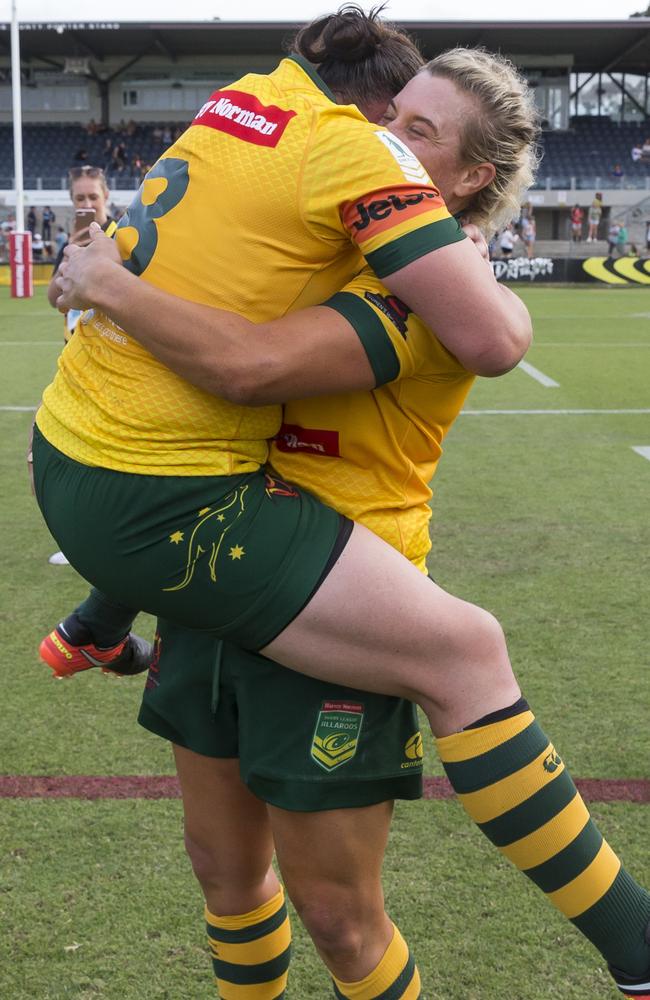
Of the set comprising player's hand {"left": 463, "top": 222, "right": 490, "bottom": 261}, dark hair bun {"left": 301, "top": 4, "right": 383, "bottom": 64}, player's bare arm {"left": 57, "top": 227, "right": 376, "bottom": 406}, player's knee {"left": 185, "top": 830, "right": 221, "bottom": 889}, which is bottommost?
player's knee {"left": 185, "top": 830, "right": 221, "bottom": 889}

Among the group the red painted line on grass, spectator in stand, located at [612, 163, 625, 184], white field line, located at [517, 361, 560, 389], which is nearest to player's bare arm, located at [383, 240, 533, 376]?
the red painted line on grass

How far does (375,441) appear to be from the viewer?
185 cm

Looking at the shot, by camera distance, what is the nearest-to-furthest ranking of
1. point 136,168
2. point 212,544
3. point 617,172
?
point 212,544 < point 136,168 < point 617,172

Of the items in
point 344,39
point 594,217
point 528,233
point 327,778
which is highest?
point 344,39

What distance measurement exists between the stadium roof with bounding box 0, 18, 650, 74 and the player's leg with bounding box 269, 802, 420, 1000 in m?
41.3

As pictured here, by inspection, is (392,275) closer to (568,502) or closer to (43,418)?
(43,418)

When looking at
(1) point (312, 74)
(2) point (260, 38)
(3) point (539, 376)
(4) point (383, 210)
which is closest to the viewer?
(4) point (383, 210)

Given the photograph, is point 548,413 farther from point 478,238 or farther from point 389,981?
point 389,981

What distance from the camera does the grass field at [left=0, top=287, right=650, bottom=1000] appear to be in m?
2.55

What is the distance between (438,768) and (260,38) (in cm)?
4252

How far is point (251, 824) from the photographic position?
6.84 feet

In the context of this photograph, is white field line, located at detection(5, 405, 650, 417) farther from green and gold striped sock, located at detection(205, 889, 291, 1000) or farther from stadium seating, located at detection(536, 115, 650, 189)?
stadium seating, located at detection(536, 115, 650, 189)

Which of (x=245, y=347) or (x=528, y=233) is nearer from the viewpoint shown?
Answer: (x=245, y=347)

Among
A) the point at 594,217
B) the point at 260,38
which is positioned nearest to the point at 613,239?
the point at 594,217
